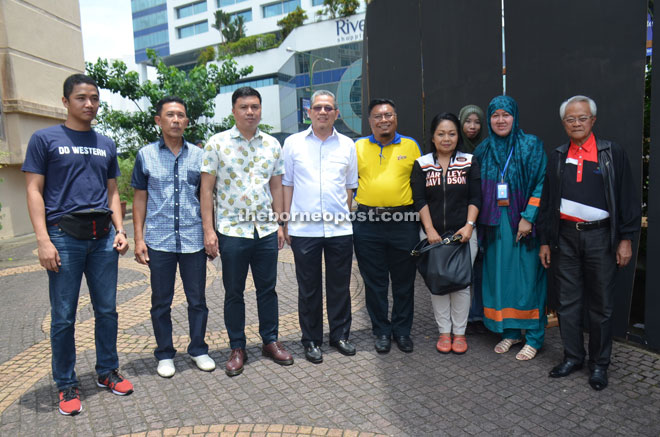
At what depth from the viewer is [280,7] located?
5334 centimetres

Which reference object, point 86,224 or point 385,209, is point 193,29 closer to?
point 385,209

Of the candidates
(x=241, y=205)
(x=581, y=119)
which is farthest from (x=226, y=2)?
(x=581, y=119)

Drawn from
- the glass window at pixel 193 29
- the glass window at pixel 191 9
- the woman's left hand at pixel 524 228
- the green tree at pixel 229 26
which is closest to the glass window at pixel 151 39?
the glass window at pixel 191 9

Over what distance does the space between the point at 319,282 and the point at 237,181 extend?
112cm

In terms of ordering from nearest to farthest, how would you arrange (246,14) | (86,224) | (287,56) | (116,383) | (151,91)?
(86,224), (116,383), (151,91), (287,56), (246,14)

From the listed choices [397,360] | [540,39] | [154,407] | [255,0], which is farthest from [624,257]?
[255,0]

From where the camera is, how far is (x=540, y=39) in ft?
14.6

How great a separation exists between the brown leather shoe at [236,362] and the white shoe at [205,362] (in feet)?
0.42

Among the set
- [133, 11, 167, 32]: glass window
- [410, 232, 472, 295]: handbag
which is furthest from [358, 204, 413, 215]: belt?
[133, 11, 167, 32]: glass window

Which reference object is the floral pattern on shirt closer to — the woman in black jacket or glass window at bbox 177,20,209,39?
the woman in black jacket

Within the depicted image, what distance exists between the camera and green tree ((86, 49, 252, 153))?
1805cm

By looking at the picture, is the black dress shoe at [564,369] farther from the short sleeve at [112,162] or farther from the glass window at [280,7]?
the glass window at [280,7]

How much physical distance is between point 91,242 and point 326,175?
6.01 feet

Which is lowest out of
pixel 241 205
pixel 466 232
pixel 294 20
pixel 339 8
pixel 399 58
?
pixel 466 232
